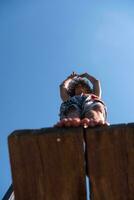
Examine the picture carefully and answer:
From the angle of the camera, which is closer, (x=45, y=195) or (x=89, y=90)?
(x=45, y=195)

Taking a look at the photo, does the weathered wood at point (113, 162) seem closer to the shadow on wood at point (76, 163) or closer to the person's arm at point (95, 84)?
the shadow on wood at point (76, 163)

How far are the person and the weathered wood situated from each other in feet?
0.62

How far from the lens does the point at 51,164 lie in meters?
2.14

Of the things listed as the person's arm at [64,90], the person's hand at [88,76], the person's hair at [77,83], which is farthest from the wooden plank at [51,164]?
the person's hand at [88,76]

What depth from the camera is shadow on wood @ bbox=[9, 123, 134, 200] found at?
2.13 meters

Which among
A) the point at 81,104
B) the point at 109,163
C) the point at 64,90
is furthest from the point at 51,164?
the point at 64,90

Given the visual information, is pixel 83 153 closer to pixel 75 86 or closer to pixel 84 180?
pixel 84 180

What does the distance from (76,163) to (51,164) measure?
0.14 meters

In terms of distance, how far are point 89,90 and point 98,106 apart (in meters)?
2.11

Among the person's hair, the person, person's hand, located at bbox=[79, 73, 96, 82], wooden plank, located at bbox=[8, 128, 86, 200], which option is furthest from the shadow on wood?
person's hand, located at bbox=[79, 73, 96, 82]

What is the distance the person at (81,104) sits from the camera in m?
2.50

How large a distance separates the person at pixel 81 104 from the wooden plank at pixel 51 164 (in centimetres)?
23

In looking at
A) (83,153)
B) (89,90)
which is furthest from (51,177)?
(89,90)

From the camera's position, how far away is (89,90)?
6.24 m
